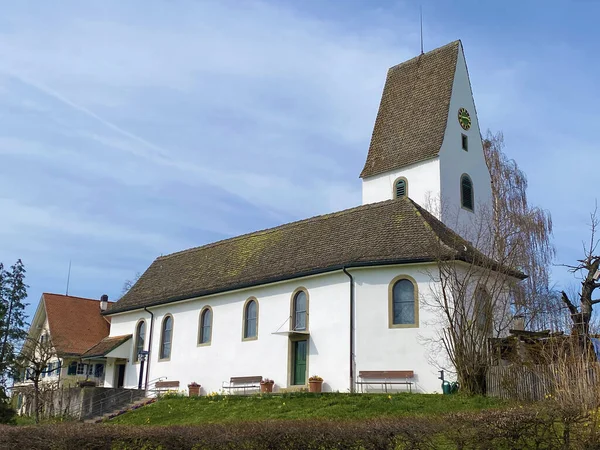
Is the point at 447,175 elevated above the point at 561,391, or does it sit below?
above

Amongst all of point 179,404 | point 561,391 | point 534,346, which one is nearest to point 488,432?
point 561,391

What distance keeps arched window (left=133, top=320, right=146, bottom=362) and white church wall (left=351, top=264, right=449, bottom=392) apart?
14525 mm

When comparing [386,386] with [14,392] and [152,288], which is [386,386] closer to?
[152,288]

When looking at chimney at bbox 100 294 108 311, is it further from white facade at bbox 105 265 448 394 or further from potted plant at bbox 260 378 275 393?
potted plant at bbox 260 378 275 393

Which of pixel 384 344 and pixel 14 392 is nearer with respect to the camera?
pixel 384 344

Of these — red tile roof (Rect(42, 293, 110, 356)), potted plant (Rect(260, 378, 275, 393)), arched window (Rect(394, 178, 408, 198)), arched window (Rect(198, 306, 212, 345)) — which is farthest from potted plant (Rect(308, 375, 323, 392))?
red tile roof (Rect(42, 293, 110, 356))

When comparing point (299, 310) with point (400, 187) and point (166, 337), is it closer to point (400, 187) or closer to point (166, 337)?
point (400, 187)

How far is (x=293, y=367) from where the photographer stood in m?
26.8

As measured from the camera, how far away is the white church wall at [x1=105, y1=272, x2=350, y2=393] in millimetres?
25719

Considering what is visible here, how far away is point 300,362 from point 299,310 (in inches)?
81.8

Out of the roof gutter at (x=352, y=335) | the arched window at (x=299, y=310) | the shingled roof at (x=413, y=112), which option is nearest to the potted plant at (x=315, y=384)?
the roof gutter at (x=352, y=335)

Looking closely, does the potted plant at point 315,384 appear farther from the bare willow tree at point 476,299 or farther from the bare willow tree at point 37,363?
the bare willow tree at point 37,363

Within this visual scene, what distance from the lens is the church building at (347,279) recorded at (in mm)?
24797

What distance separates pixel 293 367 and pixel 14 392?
22250mm
